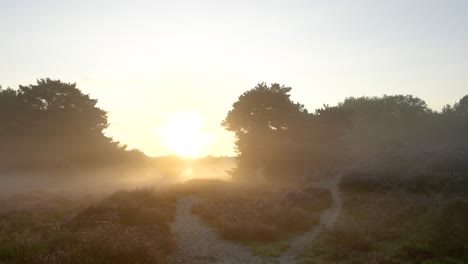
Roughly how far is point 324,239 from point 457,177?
681 inches

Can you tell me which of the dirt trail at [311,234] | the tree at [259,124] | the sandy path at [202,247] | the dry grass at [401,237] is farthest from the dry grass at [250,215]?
the tree at [259,124]

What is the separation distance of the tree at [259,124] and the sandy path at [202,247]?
31972 mm

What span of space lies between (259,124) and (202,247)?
3888 centimetres

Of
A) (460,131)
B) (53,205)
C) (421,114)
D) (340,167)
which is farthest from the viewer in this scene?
(421,114)

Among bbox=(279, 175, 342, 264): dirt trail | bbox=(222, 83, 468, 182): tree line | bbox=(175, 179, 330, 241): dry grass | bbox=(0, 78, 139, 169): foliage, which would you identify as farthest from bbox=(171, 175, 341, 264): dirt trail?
bbox=(0, 78, 139, 169): foliage

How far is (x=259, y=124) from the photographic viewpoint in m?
55.8

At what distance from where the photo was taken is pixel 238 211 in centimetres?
2427

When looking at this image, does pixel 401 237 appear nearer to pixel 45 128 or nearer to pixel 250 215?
pixel 250 215

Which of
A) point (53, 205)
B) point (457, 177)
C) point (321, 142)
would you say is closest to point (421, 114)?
point (321, 142)

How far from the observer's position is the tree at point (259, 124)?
54.7 m

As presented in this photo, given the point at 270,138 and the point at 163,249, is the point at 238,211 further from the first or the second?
the point at 270,138

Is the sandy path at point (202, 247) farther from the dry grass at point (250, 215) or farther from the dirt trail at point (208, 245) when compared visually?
the dry grass at point (250, 215)

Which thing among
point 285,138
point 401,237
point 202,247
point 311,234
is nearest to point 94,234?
Result: point 202,247

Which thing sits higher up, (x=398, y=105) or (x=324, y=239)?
(x=398, y=105)
